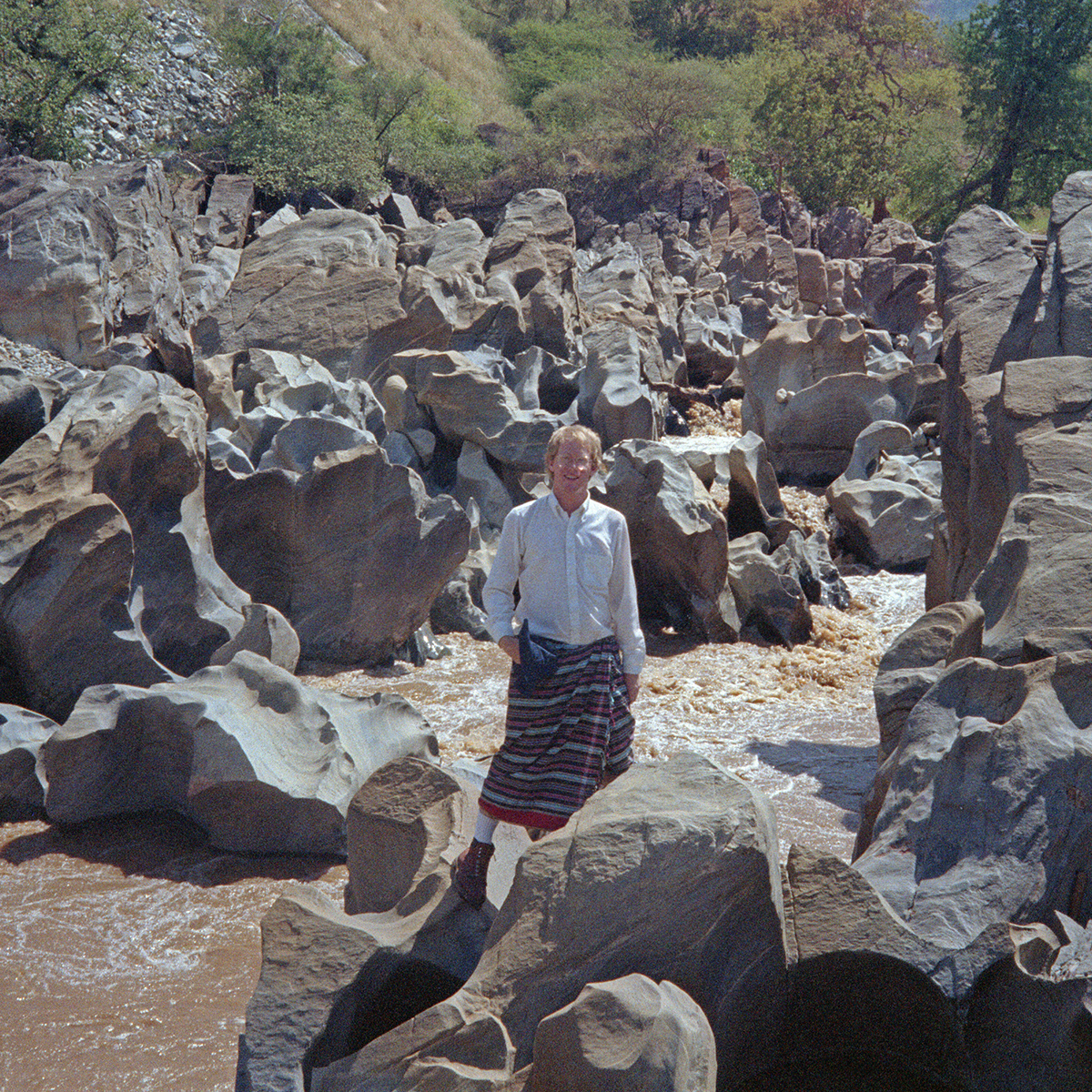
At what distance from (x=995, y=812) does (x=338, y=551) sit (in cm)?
439

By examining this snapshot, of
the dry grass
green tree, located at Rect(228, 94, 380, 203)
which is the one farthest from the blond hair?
the dry grass

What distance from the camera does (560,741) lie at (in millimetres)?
2762

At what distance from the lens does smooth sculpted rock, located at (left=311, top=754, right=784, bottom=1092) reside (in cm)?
221

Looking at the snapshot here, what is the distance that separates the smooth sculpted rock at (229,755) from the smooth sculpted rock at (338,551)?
6.67 ft

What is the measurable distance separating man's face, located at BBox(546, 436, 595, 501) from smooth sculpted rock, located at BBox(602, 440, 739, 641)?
450cm

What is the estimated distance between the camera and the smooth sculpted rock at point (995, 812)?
269 cm

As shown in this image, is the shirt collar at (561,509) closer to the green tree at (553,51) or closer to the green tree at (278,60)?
the green tree at (278,60)

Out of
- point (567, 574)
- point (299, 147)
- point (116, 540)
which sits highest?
point (299, 147)

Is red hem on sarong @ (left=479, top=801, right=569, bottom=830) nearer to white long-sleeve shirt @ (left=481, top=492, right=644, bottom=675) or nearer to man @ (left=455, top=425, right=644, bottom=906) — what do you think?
man @ (left=455, top=425, right=644, bottom=906)

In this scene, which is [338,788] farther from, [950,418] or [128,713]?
[950,418]

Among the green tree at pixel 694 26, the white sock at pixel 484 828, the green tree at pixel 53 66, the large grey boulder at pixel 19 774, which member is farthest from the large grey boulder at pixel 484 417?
the green tree at pixel 694 26

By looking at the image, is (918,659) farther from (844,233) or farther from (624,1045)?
(844,233)

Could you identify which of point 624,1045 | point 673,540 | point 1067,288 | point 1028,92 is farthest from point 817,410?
point 1028,92

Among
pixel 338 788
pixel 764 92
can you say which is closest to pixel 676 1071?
pixel 338 788
